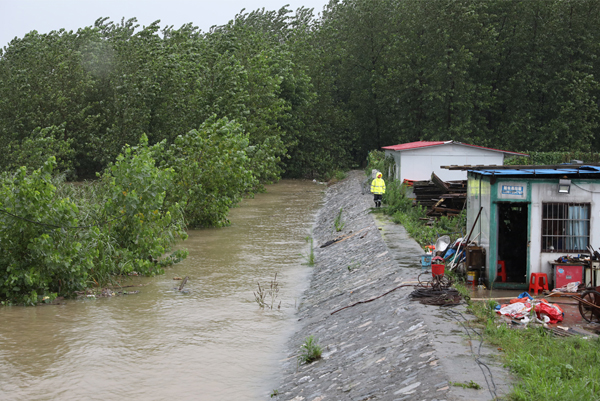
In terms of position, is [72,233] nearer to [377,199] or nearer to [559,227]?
[559,227]

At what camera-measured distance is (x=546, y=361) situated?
7215 millimetres

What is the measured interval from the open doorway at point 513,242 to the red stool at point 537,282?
48 centimetres

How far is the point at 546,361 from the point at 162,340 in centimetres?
687

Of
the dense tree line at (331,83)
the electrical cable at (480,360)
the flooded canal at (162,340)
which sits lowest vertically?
the flooded canal at (162,340)

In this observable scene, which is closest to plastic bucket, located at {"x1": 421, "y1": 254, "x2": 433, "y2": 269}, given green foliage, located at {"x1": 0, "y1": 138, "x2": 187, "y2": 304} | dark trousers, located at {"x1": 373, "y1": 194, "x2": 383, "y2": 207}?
green foliage, located at {"x1": 0, "y1": 138, "x2": 187, "y2": 304}

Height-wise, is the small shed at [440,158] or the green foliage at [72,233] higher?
the small shed at [440,158]

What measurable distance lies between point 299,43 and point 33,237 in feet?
149

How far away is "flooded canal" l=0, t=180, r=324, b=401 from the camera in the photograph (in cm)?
916

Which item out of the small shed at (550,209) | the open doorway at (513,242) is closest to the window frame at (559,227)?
the small shed at (550,209)

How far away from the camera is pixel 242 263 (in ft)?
60.5

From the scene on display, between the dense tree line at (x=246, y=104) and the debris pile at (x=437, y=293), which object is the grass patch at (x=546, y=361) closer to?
the debris pile at (x=437, y=293)

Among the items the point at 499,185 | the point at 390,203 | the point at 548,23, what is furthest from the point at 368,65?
the point at 499,185

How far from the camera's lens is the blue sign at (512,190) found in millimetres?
11648

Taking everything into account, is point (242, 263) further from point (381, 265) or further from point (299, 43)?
point (299, 43)
